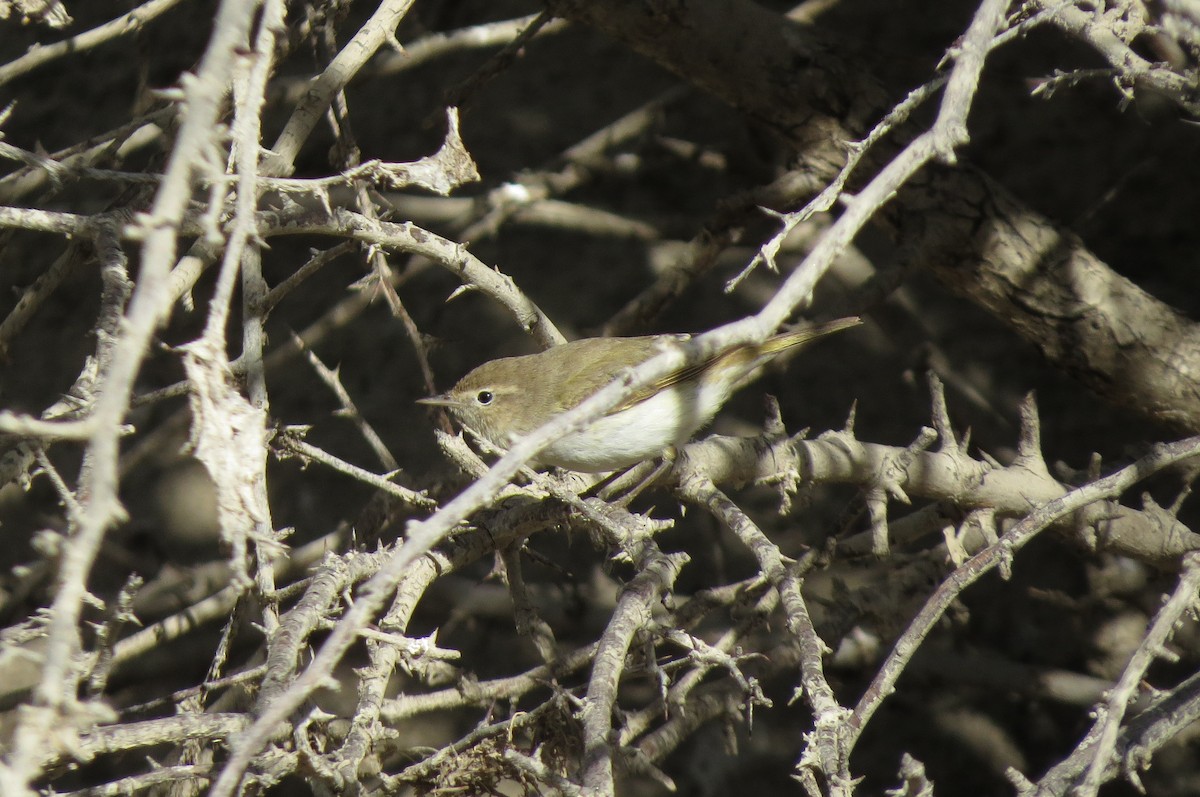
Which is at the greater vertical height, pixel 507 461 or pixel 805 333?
pixel 805 333

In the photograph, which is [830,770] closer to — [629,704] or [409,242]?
[409,242]

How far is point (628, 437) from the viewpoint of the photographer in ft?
12.8

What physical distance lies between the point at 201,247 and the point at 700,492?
165 cm

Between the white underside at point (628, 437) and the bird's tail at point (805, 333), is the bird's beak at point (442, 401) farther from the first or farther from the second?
the bird's tail at point (805, 333)

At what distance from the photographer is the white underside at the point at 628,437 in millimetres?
3885

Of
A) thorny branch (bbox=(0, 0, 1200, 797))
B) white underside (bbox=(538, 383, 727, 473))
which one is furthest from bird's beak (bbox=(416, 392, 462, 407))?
white underside (bbox=(538, 383, 727, 473))

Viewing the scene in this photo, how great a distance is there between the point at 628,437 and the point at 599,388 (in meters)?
0.38

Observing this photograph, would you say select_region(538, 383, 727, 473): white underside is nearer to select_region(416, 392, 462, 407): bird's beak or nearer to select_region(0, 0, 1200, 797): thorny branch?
select_region(0, 0, 1200, 797): thorny branch

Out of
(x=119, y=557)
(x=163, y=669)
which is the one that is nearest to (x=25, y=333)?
(x=119, y=557)

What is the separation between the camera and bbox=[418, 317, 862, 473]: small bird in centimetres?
392

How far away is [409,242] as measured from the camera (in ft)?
10.1

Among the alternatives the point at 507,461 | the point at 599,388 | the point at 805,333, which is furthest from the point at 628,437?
the point at 507,461

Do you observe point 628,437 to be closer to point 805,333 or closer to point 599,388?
point 599,388

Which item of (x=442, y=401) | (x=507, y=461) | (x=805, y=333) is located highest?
(x=442, y=401)
